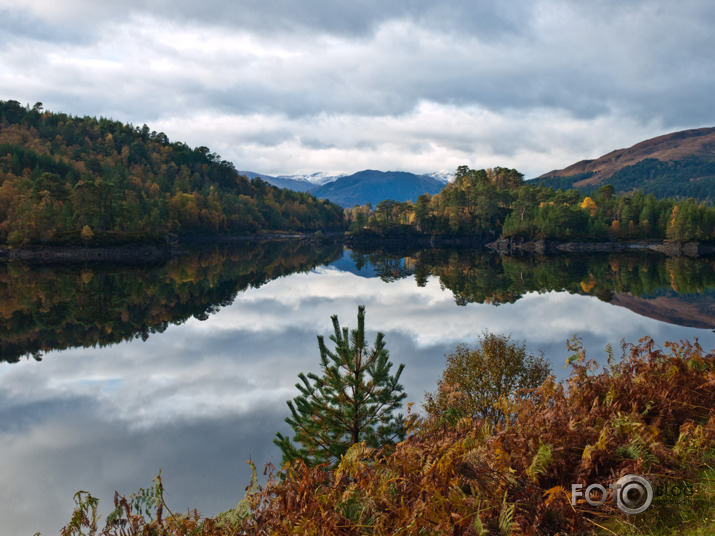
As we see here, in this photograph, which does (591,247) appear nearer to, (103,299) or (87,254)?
(103,299)

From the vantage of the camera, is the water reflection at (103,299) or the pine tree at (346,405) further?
the water reflection at (103,299)

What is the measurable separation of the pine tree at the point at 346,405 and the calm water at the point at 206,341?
224 inches

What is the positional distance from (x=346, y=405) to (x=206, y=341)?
108ft

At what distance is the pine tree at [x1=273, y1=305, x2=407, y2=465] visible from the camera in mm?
14922

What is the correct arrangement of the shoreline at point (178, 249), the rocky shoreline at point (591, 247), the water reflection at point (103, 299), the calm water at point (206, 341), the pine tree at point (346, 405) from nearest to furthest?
the pine tree at point (346, 405)
the calm water at point (206, 341)
the water reflection at point (103, 299)
the shoreline at point (178, 249)
the rocky shoreline at point (591, 247)

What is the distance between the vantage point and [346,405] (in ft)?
48.7

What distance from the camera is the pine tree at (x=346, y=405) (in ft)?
49.0

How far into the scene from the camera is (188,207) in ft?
627

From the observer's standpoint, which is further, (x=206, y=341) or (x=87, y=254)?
(x=87, y=254)

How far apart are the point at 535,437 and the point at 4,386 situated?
35.4 meters

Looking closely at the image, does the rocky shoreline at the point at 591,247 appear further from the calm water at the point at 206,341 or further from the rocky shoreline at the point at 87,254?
the rocky shoreline at the point at 87,254

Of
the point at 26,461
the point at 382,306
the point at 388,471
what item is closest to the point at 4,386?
the point at 26,461

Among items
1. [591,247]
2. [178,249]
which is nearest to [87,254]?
[178,249]

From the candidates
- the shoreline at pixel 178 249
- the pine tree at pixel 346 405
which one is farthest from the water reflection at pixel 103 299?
the pine tree at pixel 346 405
